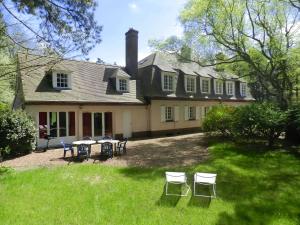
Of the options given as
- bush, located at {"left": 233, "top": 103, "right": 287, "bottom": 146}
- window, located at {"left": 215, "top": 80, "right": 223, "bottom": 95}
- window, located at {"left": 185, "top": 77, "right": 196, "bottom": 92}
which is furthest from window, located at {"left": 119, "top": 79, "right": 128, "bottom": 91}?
window, located at {"left": 215, "top": 80, "right": 223, "bottom": 95}

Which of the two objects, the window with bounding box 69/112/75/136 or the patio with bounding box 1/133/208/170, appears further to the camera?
the window with bounding box 69/112/75/136

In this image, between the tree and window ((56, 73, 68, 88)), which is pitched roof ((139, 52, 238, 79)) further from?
window ((56, 73, 68, 88))

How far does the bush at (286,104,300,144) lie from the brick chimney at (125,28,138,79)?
1352 centimetres

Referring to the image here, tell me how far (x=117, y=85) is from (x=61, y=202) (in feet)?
49.8

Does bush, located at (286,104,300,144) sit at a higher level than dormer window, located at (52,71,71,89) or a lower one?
lower

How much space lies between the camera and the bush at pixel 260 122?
15.0m

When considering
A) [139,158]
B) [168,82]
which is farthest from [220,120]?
[139,158]

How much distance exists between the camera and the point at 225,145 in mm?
16453

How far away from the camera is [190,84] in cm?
2706

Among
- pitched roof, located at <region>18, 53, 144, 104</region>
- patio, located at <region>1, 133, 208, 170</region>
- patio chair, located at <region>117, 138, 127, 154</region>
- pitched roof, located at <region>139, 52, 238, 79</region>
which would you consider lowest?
patio, located at <region>1, 133, 208, 170</region>

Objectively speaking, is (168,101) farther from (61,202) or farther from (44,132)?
(61,202)

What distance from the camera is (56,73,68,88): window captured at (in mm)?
18806

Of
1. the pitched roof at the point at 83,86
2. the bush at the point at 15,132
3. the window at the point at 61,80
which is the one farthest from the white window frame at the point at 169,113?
the bush at the point at 15,132

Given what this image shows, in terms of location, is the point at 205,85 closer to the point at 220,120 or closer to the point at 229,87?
the point at 229,87
